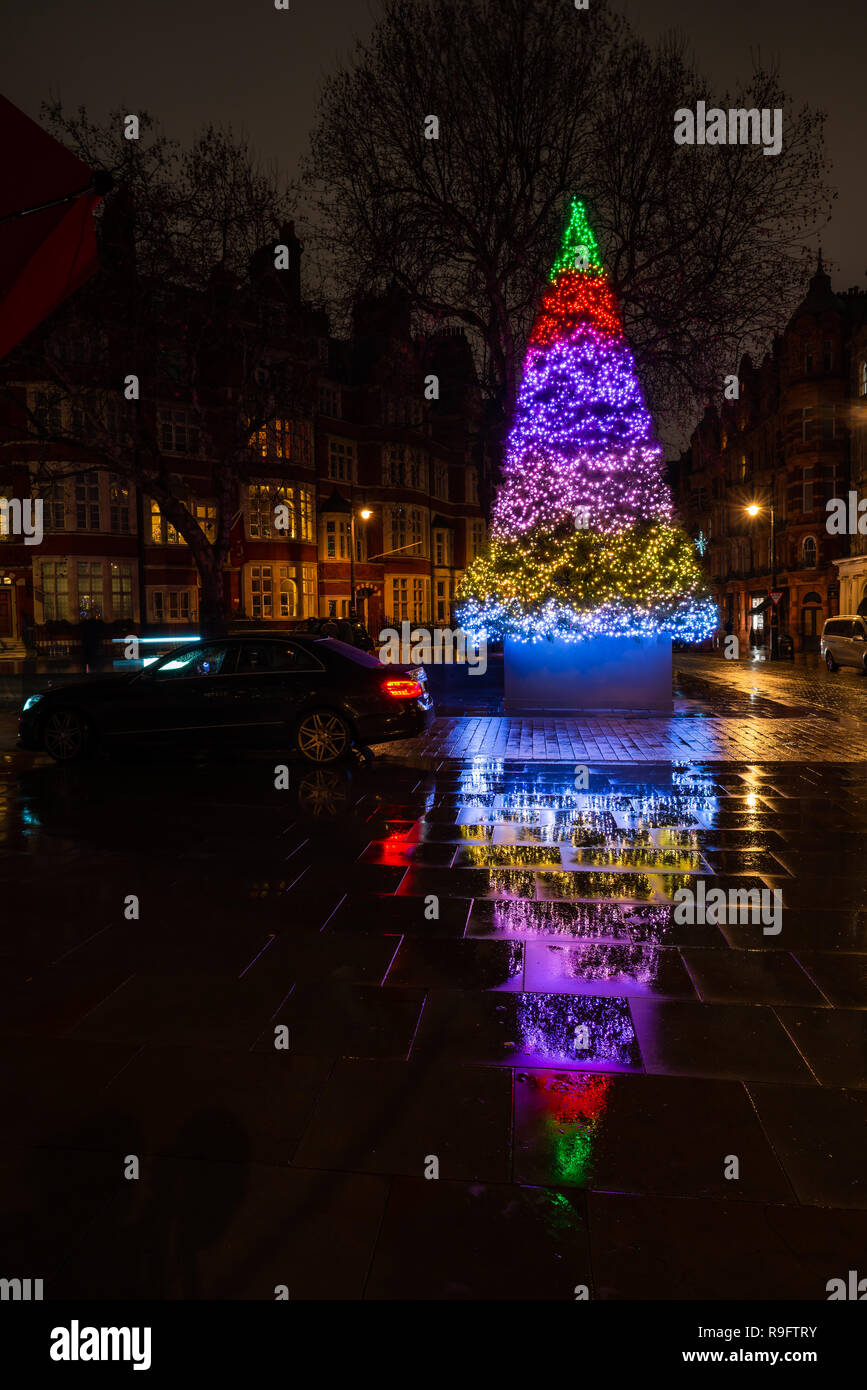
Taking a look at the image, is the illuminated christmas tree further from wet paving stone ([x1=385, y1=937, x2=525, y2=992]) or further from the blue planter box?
Answer: wet paving stone ([x1=385, y1=937, x2=525, y2=992])

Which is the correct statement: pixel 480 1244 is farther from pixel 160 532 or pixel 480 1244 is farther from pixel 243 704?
pixel 160 532

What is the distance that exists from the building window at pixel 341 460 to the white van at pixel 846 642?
23880mm

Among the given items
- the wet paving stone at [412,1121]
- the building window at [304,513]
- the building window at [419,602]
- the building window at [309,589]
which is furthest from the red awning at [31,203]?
the building window at [419,602]

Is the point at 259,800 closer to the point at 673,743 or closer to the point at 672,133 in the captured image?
the point at 673,743

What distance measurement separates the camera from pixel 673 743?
1223cm

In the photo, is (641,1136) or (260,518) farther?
(260,518)

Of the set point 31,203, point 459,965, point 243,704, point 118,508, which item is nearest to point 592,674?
point 243,704

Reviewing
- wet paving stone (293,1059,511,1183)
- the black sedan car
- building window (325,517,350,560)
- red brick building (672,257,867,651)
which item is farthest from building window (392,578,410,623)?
wet paving stone (293,1059,511,1183)

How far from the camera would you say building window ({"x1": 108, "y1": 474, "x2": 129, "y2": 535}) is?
34281 millimetres

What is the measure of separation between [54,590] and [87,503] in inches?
144

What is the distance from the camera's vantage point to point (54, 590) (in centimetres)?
3353

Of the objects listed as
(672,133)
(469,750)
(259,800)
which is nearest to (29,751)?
(259,800)

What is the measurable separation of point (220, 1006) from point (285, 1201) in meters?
1.47
